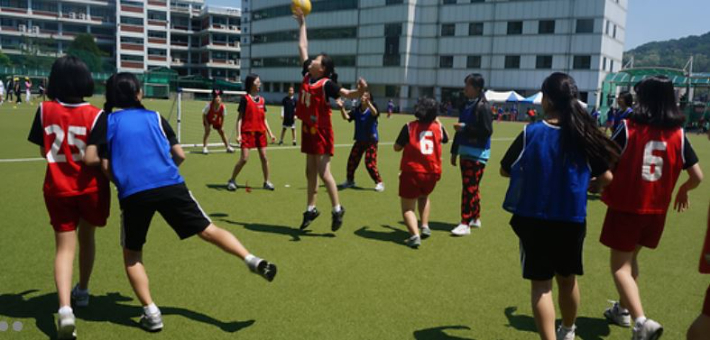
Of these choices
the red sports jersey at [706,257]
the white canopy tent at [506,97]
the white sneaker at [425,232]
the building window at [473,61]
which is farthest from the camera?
the building window at [473,61]

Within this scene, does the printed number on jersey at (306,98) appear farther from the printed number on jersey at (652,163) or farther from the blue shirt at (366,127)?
the blue shirt at (366,127)

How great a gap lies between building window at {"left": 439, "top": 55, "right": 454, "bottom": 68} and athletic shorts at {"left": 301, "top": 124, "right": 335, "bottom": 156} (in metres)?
59.6

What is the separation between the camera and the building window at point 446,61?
63.8 metres

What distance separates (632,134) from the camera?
13.1ft

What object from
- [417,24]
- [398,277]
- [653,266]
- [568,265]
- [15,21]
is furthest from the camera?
[15,21]

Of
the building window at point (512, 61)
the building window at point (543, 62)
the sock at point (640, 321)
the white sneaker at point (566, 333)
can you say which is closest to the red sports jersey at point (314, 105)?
the white sneaker at point (566, 333)

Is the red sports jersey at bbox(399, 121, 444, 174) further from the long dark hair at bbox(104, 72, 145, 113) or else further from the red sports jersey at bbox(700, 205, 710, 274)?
the red sports jersey at bbox(700, 205, 710, 274)

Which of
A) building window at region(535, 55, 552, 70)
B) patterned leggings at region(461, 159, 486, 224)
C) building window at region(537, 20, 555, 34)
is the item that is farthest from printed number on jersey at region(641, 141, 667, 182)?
building window at region(537, 20, 555, 34)

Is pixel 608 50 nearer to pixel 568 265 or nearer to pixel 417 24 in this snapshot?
pixel 417 24

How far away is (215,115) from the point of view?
589 inches

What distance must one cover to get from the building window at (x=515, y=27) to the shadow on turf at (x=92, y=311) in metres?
60.3

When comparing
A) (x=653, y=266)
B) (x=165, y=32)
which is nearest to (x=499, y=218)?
(x=653, y=266)

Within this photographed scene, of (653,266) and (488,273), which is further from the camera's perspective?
(653,266)

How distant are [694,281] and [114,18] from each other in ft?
334
